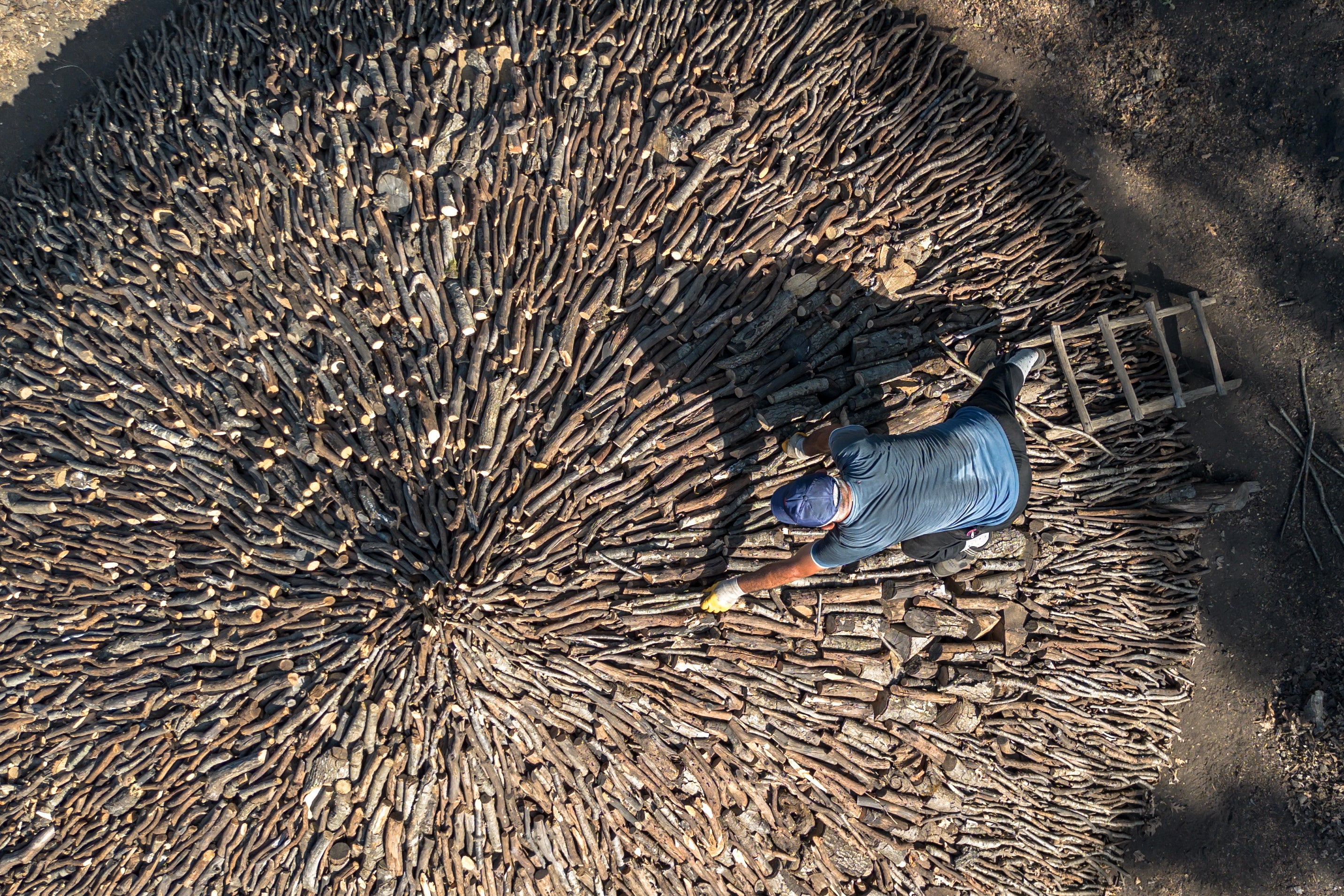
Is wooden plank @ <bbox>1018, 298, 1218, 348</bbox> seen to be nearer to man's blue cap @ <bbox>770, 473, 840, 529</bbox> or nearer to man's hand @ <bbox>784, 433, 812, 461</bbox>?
man's hand @ <bbox>784, 433, 812, 461</bbox>

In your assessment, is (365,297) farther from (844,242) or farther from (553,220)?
(844,242)

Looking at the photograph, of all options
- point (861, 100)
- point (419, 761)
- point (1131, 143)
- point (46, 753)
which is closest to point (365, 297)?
point (419, 761)

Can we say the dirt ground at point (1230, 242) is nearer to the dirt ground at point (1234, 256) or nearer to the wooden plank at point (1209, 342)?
the dirt ground at point (1234, 256)

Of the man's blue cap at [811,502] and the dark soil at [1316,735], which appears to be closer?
the man's blue cap at [811,502]

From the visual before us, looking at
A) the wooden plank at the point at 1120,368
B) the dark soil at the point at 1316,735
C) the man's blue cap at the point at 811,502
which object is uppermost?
the man's blue cap at the point at 811,502

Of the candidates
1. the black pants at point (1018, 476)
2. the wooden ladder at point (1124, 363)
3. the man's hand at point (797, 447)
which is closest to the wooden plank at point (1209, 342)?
the wooden ladder at point (1124, 363)

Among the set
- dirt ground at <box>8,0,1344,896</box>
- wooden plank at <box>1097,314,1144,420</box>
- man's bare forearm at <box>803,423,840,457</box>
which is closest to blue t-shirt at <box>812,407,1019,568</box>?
man's bare forearm at <box>803,423,840,457</box>

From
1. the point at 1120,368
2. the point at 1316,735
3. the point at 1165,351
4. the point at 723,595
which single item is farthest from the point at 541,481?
the point at 1316,735
